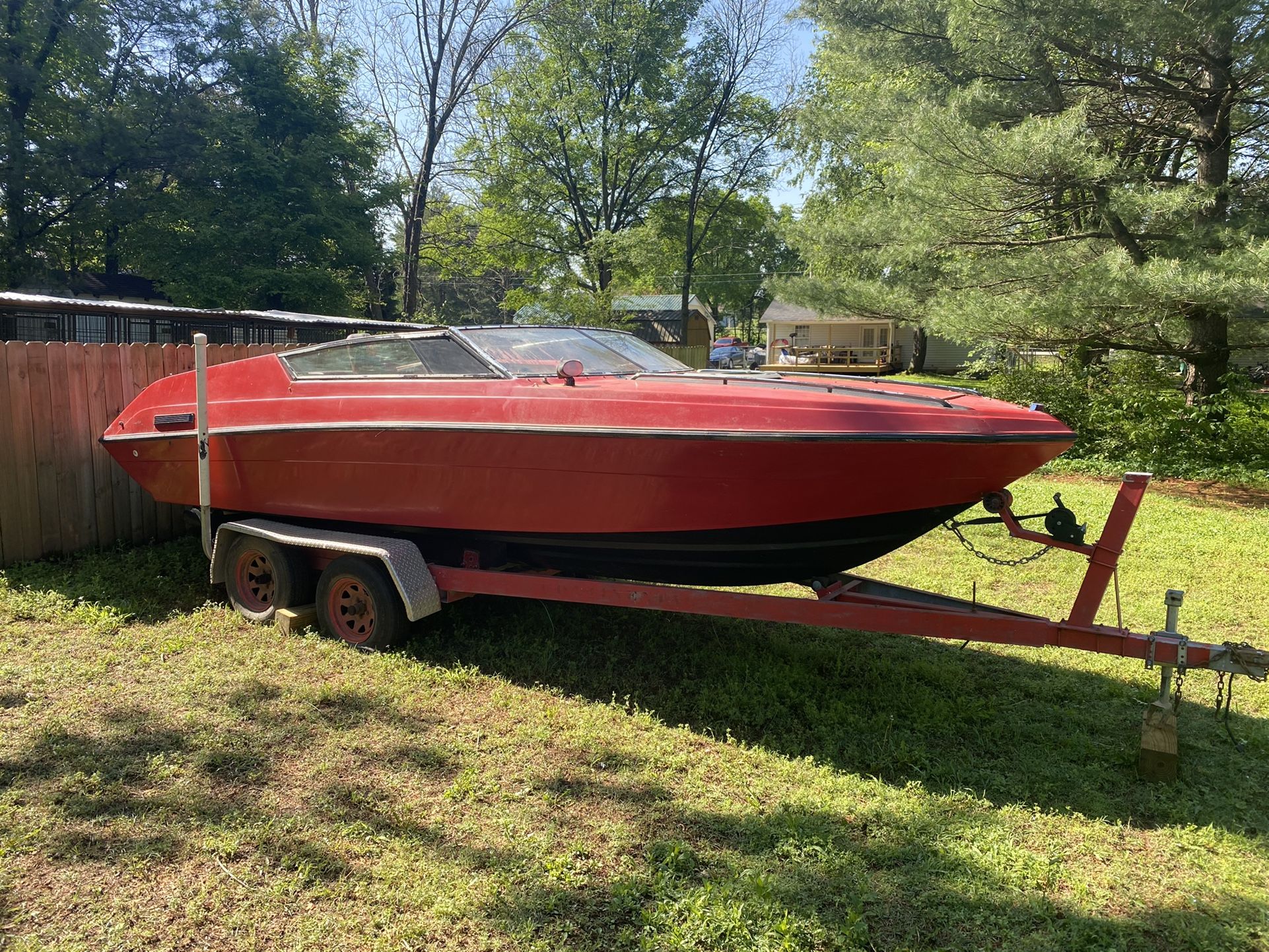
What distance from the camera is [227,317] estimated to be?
44.5ft

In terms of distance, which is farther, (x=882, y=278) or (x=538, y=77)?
(x=538, y=77)

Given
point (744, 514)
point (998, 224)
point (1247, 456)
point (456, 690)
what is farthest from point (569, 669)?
point (1247, 456)

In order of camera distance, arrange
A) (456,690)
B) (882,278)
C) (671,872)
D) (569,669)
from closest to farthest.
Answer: (671,872) → (456,690) → (569,669) → (882,278)

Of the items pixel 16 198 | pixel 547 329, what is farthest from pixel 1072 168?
pixel 16 198

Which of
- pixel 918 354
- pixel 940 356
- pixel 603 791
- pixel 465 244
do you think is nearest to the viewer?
pixel 603 791

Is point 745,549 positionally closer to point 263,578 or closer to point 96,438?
point 263,578

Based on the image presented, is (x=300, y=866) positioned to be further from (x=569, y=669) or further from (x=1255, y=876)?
(x=1255, y=876)

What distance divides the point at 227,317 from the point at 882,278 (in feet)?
35.8

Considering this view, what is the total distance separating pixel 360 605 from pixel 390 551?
1.81 feet

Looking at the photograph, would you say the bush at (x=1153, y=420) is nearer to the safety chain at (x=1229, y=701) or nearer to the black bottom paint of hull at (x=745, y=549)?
the safety chain at (x=1229, y=701)

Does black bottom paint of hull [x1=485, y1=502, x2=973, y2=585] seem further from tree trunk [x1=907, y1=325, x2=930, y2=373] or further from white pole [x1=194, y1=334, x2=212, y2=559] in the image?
tree trunk [x1=907, y1=325, x2=930, y2=373]

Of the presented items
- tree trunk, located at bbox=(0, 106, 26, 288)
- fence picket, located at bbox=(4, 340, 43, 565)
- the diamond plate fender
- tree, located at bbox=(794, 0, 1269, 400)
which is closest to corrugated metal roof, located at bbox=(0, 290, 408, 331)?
fence picket, located at bbox=(4, 340, 43, 565)

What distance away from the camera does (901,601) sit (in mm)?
3832

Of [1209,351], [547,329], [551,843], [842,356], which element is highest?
[842,356]
